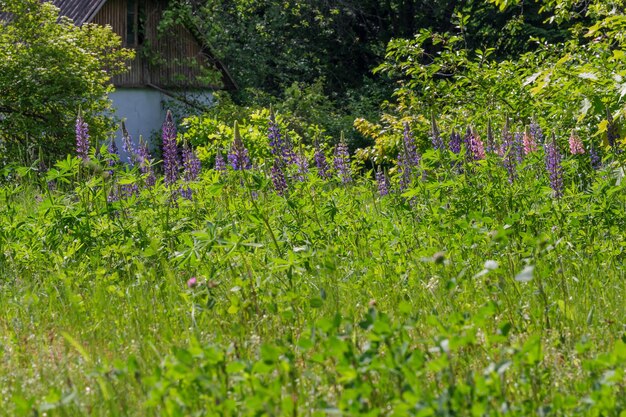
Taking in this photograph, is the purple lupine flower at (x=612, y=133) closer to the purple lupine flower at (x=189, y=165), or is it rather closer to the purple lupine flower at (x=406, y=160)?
the purple lupine flower at (x=406, y=160)

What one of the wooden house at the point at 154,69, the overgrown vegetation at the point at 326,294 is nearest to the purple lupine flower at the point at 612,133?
the overgrown vegetation at the point at 326,294

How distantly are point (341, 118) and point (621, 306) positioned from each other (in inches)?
993

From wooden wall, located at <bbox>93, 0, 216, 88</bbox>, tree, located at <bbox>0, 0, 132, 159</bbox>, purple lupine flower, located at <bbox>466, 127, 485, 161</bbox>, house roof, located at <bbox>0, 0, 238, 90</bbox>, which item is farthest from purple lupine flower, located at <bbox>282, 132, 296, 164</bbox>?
wooden wall, located at <bbox>93, 0, 216, 88</bbox>

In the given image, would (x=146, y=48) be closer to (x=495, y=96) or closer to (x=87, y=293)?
(x=495, y=96)

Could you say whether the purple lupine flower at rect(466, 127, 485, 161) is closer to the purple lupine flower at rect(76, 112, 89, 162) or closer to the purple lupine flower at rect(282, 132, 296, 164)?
the purple lupine flower at rect(282, 132, 296, 164)

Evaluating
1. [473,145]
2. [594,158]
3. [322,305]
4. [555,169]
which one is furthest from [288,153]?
[322,305]

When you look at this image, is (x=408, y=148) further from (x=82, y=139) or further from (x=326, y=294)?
(x=326, y=294)

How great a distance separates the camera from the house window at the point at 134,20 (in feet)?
99.5

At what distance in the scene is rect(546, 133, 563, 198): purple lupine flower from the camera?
6543 mm

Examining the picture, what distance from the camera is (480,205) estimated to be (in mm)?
5668

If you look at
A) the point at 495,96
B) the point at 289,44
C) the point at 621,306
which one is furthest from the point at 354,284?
the point at 289,44

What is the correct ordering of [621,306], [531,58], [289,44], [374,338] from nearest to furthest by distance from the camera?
[374,338]
[621,306]
[531,58]
[289,44]

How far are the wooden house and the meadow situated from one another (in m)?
22.9

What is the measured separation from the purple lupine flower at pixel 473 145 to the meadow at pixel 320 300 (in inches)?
4.8
